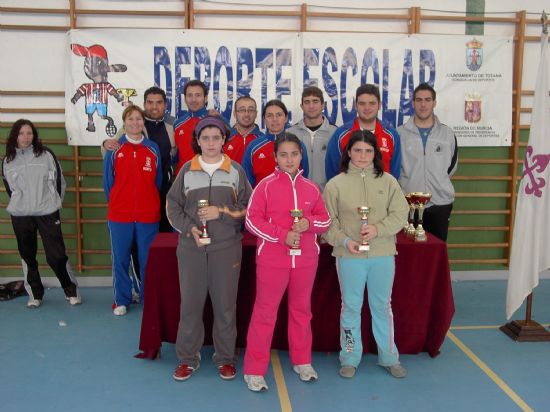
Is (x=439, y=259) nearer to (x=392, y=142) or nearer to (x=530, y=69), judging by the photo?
(x=392, y=142)

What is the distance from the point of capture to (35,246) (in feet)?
15.5

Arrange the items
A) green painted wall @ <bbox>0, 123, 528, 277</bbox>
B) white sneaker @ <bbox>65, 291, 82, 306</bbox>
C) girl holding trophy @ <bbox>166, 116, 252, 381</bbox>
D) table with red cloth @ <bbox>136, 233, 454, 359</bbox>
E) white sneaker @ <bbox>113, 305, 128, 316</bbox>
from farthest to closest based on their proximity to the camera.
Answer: green painted wall @ <bbox>0, 123, 528, 277</bbox> → white sneaker @ <bbox>65, 291, 82, 306</bbox> → white sneaker @ <bbox>113, 305, 128, 316</bbox> → table with red cloth @ <bbox>136, 233, 454, 359</bbox> → girl holding trophy @ <bbox>166, 116, 252, 381</bbox>

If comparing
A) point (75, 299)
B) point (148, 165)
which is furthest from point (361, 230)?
point (75, 299)

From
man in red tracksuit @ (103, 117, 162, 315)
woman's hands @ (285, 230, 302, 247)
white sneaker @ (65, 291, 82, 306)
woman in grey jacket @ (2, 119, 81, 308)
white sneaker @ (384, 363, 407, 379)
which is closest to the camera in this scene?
woman's hands @ (285, 230, 302, 247)

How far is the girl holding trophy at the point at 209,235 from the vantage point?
3.14m

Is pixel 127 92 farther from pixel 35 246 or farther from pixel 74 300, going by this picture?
pixel 74 300

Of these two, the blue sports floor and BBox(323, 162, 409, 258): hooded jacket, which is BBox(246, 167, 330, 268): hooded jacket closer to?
BBox(323, 162, 409, 258): hooded jacket

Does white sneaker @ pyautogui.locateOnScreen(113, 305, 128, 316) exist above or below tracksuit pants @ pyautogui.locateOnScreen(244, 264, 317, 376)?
below

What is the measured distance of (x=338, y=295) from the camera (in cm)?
348

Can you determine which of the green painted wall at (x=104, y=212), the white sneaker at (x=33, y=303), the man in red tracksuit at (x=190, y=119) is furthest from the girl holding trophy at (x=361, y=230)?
the white sneaker at (x=33, y=303)

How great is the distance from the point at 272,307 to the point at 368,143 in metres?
1.11

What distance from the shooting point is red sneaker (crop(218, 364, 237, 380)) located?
10.6ft

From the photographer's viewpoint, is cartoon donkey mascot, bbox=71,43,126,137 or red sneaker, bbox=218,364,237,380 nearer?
red sneaker, bbox=218,364,237,380

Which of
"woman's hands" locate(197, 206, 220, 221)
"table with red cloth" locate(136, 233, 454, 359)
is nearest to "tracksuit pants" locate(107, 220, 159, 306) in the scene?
"table with red cloth" locate(136, 233, 454, 359)
